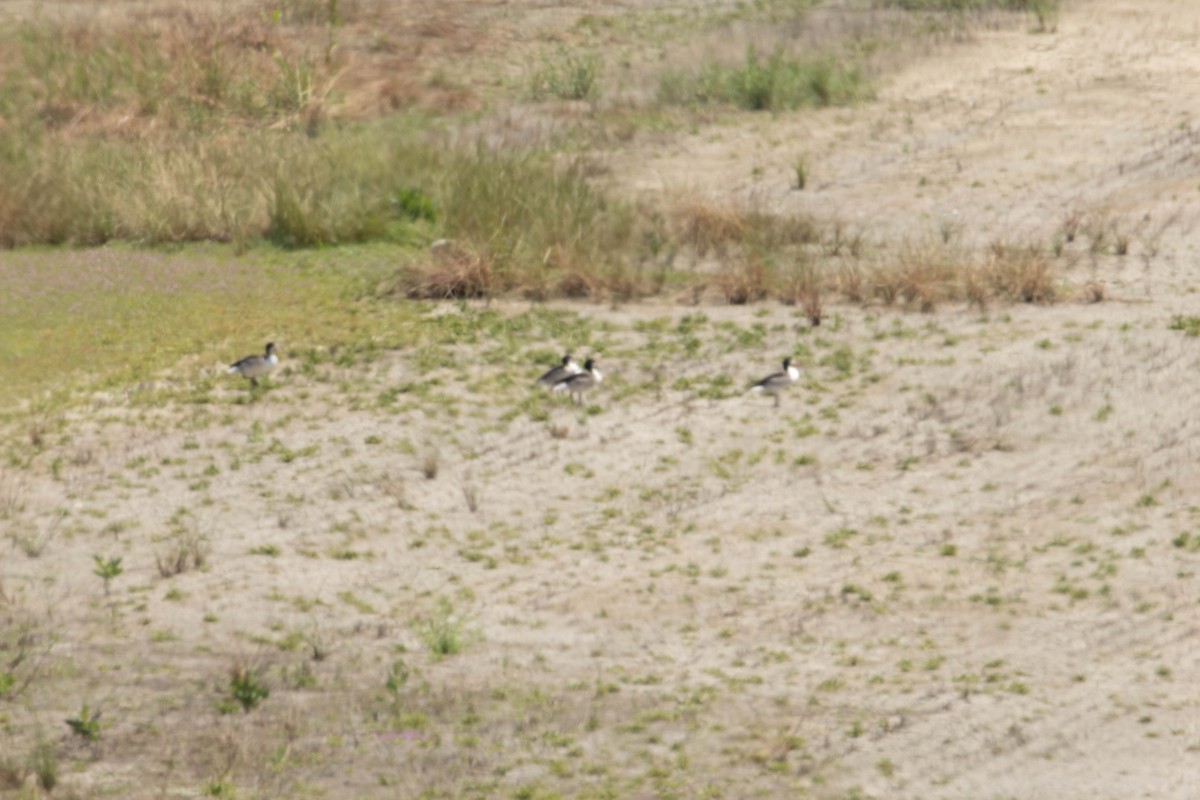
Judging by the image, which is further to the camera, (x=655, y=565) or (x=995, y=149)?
(x=995, y=149)

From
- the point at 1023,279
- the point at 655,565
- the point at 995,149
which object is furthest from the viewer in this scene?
the point at 995,149

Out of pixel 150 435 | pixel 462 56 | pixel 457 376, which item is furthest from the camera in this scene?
pixel 462 56

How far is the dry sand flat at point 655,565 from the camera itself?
10.3 metres

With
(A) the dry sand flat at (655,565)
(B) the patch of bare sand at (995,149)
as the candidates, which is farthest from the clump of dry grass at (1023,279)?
(B) the patch of bare sand at (995,149)

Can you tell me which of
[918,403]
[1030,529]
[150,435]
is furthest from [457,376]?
[1030,529]

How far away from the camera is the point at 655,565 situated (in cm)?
1263

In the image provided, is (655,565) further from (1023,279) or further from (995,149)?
(995,149)

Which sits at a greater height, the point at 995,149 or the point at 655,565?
the point at 995,149

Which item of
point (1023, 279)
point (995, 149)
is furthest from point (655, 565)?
point (995, 149)

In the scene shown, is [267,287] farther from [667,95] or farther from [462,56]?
[462,56]

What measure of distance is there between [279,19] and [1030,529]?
60.4 feet

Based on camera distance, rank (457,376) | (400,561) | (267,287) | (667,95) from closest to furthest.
Result: (400,561), (457,376), (267,287), (667,95)

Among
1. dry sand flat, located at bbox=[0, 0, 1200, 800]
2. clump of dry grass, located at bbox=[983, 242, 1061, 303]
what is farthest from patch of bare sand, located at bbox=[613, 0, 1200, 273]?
dry sand flat, located at bbox=[0, 0, 1200, 800]

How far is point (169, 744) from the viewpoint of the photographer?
1051cm
